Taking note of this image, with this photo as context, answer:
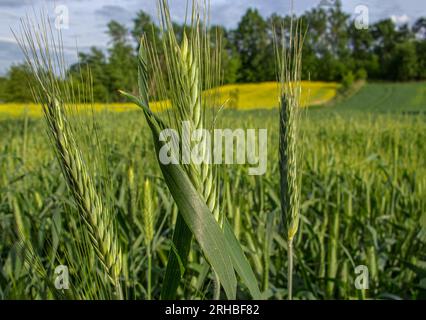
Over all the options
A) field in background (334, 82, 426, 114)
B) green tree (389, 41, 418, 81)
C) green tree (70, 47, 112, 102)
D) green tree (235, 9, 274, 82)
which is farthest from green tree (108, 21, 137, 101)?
green tree (389, 41, 418, 81)

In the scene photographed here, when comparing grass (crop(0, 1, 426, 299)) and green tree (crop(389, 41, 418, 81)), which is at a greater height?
green tree (crop(389, 41, 418, 81))

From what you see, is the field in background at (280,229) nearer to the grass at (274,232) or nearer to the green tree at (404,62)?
the grass at (274,232)

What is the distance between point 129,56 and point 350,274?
219 inches

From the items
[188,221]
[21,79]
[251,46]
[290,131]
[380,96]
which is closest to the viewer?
[188,221]

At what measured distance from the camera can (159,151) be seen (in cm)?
49

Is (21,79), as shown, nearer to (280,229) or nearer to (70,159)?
(280,229)

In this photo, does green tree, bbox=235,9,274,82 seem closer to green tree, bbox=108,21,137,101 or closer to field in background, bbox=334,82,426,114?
field in background, bbox=334,82,426,114

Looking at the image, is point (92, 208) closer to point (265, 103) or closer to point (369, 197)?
point (369, 197)

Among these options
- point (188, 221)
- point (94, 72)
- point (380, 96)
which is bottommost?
point (188, 221)

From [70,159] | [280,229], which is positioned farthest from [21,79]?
[70,159]

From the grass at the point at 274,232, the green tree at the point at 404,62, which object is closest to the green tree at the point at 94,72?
the grass at the point at 274,232

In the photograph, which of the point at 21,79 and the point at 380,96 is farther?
the point at 380,96

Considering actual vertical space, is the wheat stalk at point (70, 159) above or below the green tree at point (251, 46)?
below

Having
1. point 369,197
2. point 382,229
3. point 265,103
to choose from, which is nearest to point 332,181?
point 369,197
